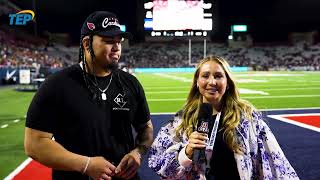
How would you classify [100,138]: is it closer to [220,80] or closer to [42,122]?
[42,122]

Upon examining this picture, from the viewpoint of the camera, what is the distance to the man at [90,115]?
221cm

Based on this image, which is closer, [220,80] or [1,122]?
[220,80]

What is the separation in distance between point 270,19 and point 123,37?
214ft

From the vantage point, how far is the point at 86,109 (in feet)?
7.55

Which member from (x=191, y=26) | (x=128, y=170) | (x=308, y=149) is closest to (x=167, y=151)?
(x=128, y=170)

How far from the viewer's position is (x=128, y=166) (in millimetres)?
2357

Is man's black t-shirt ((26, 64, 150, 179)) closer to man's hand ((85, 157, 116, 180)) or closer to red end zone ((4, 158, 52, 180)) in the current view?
man's hand ((85, 157, 116, 180))

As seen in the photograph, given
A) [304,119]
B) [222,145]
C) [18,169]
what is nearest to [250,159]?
[222,145]

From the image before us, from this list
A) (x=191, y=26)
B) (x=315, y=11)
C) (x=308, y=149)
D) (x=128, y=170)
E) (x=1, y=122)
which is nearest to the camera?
(x=128, y=170)

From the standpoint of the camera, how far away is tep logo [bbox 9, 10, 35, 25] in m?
43.7

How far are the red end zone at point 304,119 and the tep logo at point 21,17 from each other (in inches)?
1555

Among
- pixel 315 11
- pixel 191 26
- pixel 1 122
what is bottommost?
pixel 1 122

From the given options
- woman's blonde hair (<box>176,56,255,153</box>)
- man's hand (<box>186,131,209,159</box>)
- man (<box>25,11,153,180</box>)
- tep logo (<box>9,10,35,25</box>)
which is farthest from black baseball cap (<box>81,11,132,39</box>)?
tep logo (<box>9,10,35,25</box>)

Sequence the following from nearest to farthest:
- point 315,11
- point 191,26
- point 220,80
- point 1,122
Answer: point 220,80 < point 1,122 < point 191,26 < point 315,11
